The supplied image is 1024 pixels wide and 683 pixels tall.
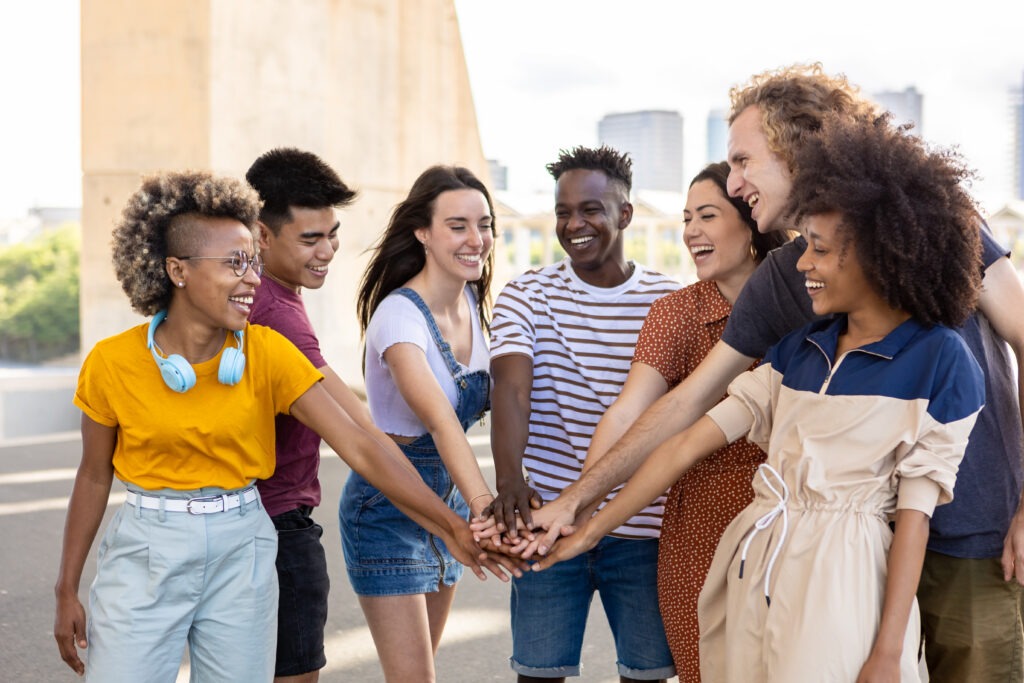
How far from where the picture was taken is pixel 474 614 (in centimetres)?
505

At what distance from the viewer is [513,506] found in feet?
9.36

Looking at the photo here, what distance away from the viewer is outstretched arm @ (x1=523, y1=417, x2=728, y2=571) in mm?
2414

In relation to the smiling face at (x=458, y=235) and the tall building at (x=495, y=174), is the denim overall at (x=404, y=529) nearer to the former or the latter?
the smiling face at (x=458, y=235)

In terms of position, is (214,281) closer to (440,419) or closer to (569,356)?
(440,419)

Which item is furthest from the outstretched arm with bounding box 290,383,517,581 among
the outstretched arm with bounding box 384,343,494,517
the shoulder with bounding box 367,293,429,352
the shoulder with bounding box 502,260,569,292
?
the shoulder with bounding box 502,260,569,292

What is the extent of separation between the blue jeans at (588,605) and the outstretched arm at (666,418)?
0.89 feet

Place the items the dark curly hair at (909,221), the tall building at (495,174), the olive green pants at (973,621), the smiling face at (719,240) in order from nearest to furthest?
the dark curly hair at (909,221) < the olive green pants at (973,621) < the smiling face at (719,240) < the tall building at (495,174)

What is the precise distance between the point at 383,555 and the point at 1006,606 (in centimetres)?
158

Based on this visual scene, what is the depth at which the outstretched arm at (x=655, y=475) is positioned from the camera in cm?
241

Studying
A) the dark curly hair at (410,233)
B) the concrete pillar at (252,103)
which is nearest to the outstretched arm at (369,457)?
the dark curly hair at (410,233)

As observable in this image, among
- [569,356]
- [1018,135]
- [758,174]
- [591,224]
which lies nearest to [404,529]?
[569,356]

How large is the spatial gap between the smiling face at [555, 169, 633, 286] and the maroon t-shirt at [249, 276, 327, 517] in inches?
30.3

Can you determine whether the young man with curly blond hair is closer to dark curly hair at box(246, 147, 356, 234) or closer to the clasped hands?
the clasped hands

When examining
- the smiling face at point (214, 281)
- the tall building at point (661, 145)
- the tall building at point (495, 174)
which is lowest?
the smiling face at point (214, 281)
